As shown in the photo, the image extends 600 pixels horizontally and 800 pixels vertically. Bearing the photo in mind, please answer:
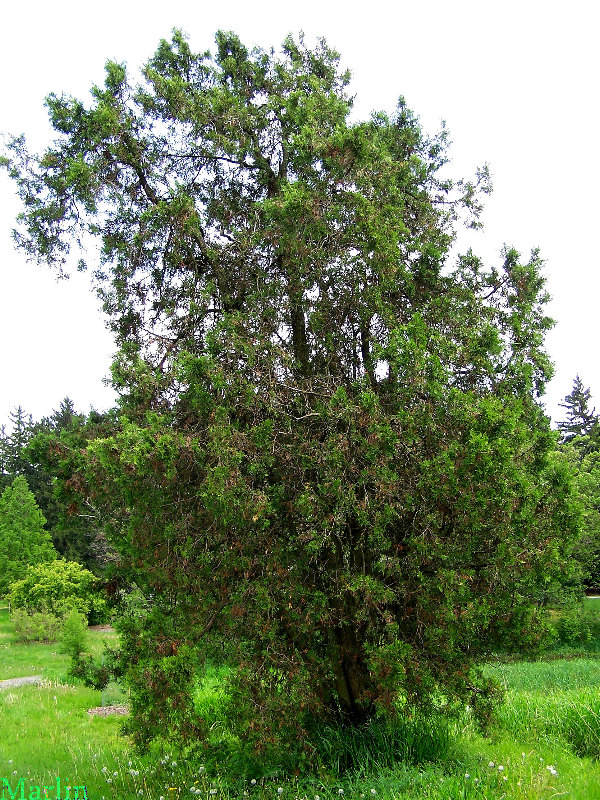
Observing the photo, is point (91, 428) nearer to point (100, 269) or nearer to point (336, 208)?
point (100, 269)

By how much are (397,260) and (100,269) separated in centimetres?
320

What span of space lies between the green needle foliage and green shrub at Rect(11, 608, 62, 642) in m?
16.5

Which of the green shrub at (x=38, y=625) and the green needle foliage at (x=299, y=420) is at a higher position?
the green needle foliage at (x=299, y=420)

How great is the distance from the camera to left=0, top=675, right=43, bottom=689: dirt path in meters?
11.9

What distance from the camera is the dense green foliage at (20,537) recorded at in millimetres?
25125

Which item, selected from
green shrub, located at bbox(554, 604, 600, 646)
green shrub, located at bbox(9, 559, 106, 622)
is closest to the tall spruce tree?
green shrub, located at bbox(554, 604, 600, 646)

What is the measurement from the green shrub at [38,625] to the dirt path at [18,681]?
6.93 metres

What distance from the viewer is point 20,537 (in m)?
26.3

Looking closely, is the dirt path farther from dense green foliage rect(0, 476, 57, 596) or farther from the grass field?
dense green foliage rect(0, 476, 57, 596)

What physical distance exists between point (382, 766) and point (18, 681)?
34.4ft

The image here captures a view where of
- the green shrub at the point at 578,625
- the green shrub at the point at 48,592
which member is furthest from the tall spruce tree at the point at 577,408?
the green shrub at the point at 48,592

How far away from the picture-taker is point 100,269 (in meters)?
6.38

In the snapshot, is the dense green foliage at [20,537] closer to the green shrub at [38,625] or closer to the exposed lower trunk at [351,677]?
the green shrub at [38,625]

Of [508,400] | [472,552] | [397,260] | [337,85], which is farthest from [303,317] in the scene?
[337,85]
